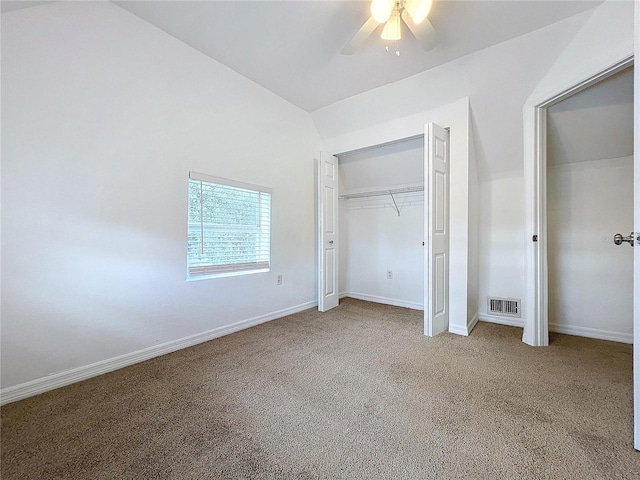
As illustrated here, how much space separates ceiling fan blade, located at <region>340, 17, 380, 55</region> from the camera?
1.71 m

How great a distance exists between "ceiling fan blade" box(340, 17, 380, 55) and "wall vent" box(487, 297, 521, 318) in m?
2.99

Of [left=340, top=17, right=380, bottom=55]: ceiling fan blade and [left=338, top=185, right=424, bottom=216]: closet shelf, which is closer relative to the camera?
[left=340, top=17, right=380, bottom=55]: ceiling fan blade

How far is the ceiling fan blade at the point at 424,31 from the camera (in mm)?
1745

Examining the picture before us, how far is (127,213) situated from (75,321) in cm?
81

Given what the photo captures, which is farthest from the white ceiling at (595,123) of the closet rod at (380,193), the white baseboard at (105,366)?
the white baseboard at (105,366)

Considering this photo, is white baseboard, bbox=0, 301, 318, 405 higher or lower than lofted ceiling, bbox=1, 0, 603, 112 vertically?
lower

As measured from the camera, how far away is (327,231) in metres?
3.50

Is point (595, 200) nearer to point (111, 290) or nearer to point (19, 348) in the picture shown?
point (111, 290)

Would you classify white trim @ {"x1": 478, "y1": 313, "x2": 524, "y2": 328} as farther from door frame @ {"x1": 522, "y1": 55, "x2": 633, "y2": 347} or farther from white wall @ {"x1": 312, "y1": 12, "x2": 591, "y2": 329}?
door frame @ {"x1": 522, "y1": 55, "x2": 633, "y2": 347}

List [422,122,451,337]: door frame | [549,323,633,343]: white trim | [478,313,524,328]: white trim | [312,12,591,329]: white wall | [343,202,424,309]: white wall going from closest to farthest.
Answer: [312,12,591,329]: white wall < [549,323,633,343]: white trim < [422,122,451,337]: door frame < [478,313,524,328]: white trim < [343,202,424,309]: white wall

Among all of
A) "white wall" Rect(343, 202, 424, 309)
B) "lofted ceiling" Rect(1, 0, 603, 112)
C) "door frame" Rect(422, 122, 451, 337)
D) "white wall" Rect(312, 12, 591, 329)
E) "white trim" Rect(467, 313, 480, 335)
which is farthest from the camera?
"white wall" Rect(343, 202, 424, 309)

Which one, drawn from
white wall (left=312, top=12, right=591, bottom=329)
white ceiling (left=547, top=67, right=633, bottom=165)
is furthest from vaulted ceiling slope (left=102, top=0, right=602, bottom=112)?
white ceiling (left=547, top=67, right=633, bottom=165)

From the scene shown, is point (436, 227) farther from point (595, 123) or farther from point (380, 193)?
point (595, 123)

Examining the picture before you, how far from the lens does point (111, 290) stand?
1.95 metres
